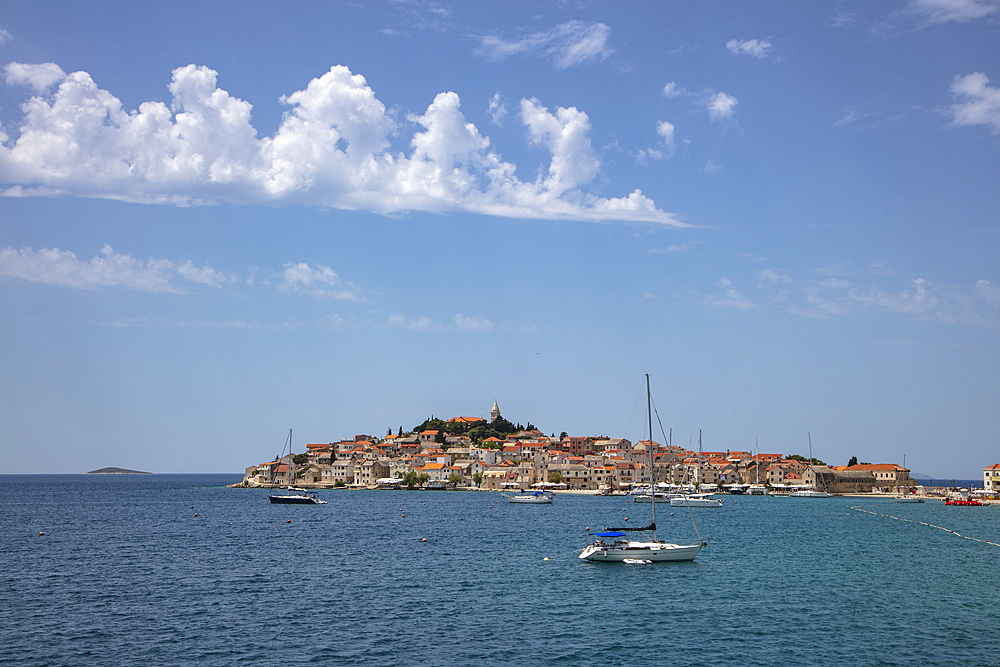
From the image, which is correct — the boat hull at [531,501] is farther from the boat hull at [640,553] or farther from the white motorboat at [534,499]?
the boat hull at [640,553]

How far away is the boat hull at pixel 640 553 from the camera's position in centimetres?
4769

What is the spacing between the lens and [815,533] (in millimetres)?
69875

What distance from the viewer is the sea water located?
2770 centimetres

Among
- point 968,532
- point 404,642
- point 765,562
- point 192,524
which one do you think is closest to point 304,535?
point 192,524

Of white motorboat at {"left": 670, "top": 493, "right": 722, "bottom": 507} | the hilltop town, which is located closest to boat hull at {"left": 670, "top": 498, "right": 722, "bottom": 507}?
white motorboat at {"left": 670, "top": 493, "right": 722, "bottom": 507}

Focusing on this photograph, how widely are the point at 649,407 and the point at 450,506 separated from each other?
61882mm

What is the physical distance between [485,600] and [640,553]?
14.2 metres

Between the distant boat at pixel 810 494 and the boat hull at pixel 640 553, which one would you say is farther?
the distant boat at pixel 810 494

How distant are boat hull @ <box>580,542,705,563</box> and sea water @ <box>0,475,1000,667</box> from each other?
0.79m

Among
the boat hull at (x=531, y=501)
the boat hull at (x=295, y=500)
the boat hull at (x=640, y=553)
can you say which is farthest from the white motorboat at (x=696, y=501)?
the boat hull at (x=640, y=553)

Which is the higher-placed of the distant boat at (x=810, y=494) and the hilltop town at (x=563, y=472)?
the hilltop town at (x=563, y=472)

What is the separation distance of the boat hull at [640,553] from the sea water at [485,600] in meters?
0.79

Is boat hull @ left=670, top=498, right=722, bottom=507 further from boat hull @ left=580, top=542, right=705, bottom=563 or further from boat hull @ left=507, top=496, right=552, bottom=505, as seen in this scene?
boat hull @ left=580, top=542, right=705, bottom=563

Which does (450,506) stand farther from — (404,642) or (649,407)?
(404,642)
